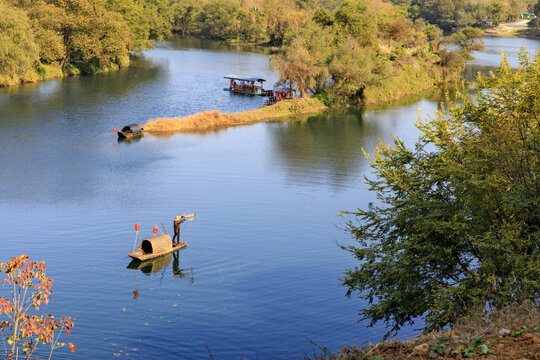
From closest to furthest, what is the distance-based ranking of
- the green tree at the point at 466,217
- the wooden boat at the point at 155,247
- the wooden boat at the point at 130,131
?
the green tree at the point at 466,217 → the wooden boat at the point at 155,247 → the wooden boat at the point at 130,131

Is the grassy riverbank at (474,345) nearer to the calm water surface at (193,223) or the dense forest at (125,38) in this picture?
the calm water surface at (193,223)

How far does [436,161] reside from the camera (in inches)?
1019

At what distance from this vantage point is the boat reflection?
31.5 metres

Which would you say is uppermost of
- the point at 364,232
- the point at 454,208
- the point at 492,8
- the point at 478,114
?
the point at 492,8

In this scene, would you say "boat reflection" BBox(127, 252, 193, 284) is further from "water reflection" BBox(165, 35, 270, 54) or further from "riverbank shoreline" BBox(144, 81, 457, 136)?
"water reflection" BBox(165, 35, 270, 54)

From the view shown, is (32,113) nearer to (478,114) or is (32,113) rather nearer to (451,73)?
(478,114)

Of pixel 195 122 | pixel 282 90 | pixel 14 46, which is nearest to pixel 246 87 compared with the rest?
pixel 282 90

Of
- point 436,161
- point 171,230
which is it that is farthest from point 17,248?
point 436,161

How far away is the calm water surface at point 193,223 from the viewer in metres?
25.0

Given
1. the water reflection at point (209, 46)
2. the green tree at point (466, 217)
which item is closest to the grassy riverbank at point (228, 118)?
the green tree at point (466, 217)

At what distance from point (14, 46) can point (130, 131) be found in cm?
3102

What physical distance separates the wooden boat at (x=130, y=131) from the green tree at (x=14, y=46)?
30.5m

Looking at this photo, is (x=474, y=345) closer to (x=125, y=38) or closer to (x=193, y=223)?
(x=193, y=223)

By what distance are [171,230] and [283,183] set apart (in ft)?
42.1
